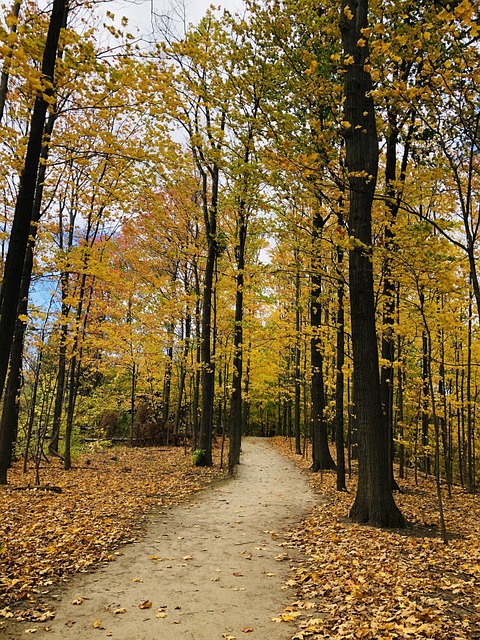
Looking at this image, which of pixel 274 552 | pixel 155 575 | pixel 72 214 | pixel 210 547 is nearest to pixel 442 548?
pixel 274 552

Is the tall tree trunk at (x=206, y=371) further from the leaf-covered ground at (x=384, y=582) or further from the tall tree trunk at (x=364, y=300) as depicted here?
the tall tree trunk at (x=364, y=300)


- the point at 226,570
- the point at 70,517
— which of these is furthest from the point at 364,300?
the point at 70,517

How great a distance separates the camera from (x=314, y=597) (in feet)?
12.8

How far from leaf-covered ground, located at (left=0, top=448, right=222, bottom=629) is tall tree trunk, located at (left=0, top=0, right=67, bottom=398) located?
190 centimetres

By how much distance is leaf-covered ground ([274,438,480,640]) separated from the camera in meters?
3.18

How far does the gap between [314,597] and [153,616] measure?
4.87ft

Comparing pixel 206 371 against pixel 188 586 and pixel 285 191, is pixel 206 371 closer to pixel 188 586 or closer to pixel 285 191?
pixel 285 191

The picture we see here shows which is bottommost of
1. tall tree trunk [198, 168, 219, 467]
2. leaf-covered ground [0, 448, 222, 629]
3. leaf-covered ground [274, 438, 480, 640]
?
leaf-covered ground [0, 448, 222, 629]

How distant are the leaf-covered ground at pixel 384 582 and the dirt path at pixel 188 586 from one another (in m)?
0.33

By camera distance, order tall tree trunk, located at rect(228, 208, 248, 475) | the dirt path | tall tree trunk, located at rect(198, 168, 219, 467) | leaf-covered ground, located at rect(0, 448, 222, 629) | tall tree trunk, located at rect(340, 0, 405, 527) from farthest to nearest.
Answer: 1. tall tree trunk, located at rect(198, 168, 219, 467)
2. tall tree trunk, located at rect(228, 208, 248, 475)
3. tall tree trunk, located at rect(340, 0, 405, 527)
4. leaf-covered ground, located at rect(0, 448, 222, 629)
5. the dirt path

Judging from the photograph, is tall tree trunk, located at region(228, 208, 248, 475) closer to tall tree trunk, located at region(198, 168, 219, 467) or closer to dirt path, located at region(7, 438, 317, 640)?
tall tree trunk, located at region(198, 168, 219, 467)

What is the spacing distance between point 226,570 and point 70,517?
3018 mm

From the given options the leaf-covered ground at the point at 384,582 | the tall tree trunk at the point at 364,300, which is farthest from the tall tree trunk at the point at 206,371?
the tall tree trunk at the point at 364,300

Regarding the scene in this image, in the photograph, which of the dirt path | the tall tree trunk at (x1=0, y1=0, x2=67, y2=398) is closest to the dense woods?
the tall tree trunk at (x1=0, y1=0, x2=67, y2=398)
